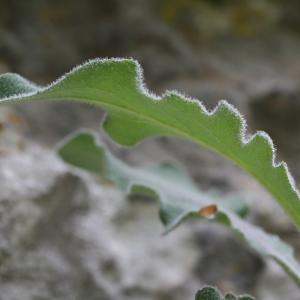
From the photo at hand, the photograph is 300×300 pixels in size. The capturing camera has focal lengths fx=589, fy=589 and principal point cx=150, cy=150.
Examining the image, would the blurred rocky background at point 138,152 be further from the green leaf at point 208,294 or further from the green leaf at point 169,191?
the green leaf at point 208,294

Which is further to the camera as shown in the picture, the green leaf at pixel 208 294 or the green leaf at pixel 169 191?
the green leaf at pixel 169 191

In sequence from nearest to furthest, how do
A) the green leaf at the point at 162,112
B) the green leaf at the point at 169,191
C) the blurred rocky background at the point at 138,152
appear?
the green leaf at the point at 162,112 → the green leaf at the point at 169,191 → the blurred rocky background at the point at 138,152

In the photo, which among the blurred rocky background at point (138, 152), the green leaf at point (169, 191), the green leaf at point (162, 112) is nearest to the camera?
the green leaf at point (162, 112)

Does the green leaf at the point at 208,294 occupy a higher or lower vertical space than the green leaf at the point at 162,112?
Answer: lower

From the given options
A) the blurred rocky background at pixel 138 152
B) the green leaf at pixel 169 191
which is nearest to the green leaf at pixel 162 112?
the green leaf at pixel 169 191

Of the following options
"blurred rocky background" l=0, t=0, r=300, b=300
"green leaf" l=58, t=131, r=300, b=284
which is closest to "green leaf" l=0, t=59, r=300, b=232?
"green leaf" l=58, t=131, r=300, b=284

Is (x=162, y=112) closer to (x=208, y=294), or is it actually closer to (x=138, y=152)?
(x=208, y=294)
